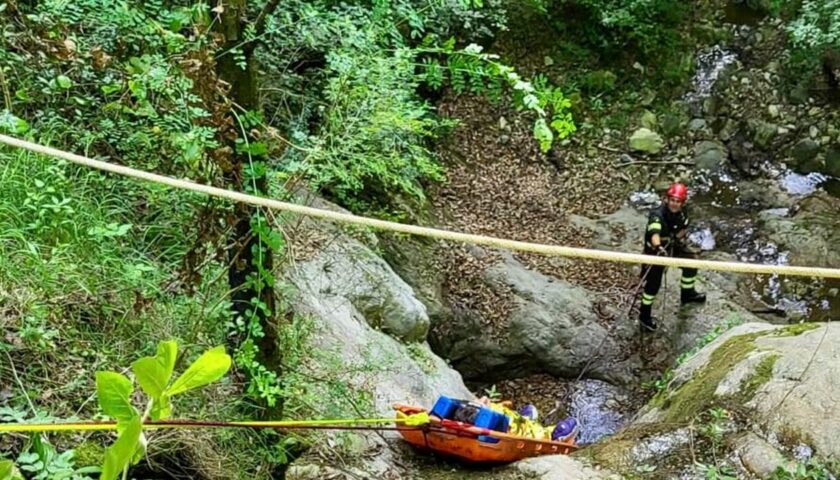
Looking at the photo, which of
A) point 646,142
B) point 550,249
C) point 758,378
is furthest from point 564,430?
point 646,142

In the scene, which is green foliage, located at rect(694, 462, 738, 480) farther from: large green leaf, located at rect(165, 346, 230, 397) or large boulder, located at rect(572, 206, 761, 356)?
large boulder, located at rect(572, 206, 761, 356)

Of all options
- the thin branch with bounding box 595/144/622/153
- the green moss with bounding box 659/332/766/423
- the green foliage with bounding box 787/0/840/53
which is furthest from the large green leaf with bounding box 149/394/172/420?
the thin branch with bounding box 595/144/622/153

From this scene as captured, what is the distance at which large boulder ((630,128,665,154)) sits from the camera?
9039 millimetres

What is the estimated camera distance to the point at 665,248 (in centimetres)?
664

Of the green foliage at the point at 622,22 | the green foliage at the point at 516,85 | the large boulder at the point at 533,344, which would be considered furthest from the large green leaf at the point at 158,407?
the green foliage at the point at 622,22

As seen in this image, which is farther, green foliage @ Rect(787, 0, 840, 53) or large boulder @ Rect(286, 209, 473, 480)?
green foliage @ Rect(787, 0, 840, 53)

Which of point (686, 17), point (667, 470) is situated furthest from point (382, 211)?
point (686, 17)

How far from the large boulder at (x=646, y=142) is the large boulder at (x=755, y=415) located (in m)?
5.17

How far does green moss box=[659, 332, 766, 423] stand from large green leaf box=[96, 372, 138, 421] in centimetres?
333

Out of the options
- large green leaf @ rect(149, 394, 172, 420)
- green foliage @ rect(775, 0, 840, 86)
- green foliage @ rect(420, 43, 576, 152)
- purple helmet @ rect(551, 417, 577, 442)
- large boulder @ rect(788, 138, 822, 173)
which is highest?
green foliage @ rect(775, 0, 840, 86)

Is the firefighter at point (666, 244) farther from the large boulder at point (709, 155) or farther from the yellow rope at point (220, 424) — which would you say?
the yellow rope at point (220, 424)

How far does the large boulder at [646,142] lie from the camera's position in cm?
904

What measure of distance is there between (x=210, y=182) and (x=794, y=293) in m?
6.82

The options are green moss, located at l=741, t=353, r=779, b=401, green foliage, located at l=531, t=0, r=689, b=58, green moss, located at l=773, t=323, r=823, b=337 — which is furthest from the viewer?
green foliage, located at l=531, t=0, r=689, b=58
